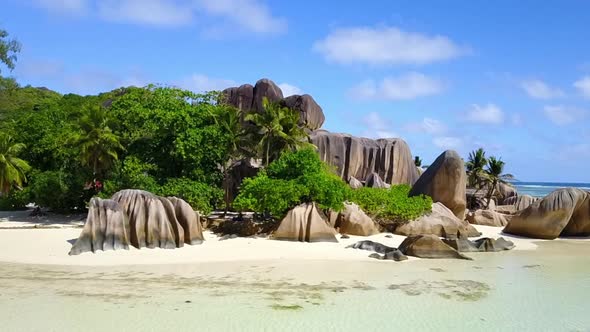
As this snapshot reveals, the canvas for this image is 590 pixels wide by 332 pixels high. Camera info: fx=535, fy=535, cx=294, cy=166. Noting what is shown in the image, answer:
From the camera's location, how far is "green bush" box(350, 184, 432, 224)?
2081cm

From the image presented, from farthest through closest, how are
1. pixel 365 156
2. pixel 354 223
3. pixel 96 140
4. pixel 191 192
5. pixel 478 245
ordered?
1. pixel 365 156
2. pixel 96 140
3. pixel 354 223
4. pixel 191 192
5. pixel 478 245

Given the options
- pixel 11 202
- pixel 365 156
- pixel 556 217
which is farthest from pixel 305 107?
pixel 556 217

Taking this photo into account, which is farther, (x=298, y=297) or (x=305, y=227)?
(x=305, y=227)

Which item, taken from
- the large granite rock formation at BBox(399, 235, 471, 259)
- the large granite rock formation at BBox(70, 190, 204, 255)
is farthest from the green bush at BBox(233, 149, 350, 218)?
the large granite rock formation at BBox(399, 235, 471, 259)

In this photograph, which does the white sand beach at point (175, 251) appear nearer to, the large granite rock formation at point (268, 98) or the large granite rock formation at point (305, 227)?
the large granite rock formation at point (305, 227)

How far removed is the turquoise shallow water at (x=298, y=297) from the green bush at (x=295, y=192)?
416 centimetres

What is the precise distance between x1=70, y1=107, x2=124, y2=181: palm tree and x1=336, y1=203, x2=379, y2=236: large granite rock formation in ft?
31.0

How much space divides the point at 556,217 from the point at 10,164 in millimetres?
22670

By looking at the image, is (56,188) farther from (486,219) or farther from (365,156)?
(365,156)

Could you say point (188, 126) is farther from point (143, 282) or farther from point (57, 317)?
point (57, 317)

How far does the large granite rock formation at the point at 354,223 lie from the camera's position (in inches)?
786

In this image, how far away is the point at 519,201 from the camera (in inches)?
1574

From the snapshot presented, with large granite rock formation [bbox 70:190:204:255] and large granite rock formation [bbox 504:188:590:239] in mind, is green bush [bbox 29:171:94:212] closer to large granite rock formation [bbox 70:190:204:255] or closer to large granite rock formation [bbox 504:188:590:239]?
large granite rock formation [bbox 70:190:204:255]

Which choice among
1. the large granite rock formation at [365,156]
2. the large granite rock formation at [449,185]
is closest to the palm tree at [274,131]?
the large granite rock formation at [449,185]
